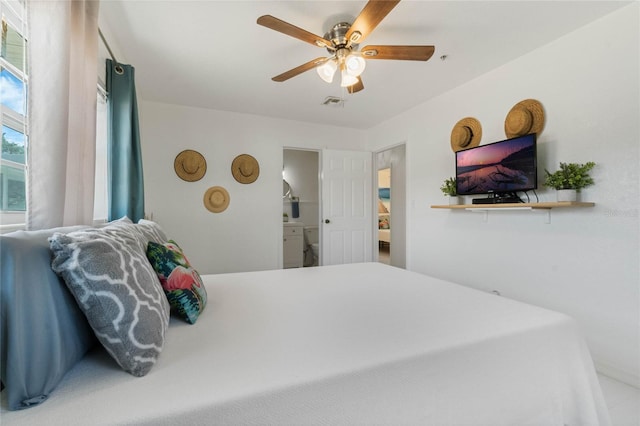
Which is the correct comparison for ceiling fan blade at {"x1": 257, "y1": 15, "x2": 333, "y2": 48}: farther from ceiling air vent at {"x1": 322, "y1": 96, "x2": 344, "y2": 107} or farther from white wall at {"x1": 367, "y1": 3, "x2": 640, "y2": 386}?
white wall at {"x1": 367, "y1": 3, "x2": 640, "y2": 386}

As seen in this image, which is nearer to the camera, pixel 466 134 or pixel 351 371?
pixel 351 371

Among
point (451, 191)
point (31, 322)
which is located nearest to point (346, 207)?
point (451, 191)

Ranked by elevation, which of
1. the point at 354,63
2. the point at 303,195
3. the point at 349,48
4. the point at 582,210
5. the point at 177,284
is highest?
the point at 349,48

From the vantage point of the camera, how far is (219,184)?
3816 mm

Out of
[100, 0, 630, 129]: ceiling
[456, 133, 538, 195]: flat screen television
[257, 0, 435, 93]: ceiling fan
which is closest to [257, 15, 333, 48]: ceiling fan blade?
[257, 0, 435, 93]: ceiling fan

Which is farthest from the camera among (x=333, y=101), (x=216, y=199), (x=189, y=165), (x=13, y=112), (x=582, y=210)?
(x=216, y=199)

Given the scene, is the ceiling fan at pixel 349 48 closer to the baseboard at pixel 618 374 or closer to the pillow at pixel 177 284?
the pillow at pixel 177 284

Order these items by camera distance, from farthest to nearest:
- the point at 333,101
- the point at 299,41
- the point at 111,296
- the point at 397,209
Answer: the point at 397,209, the point at 333,101, the point at 299,41, the point at 111,296

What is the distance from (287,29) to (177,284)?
1.46 metres

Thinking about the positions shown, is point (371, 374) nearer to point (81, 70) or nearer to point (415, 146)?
point (81, 70)

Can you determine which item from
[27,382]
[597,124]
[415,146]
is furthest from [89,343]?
[415,146]

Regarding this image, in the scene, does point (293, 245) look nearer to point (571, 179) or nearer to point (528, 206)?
point (528, 206)

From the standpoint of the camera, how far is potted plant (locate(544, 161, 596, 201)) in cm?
199

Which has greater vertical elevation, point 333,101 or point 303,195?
point 333,101
